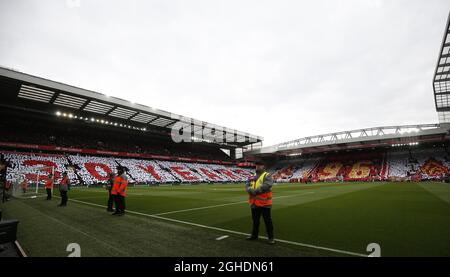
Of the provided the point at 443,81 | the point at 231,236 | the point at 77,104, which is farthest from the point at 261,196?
the point at 77,104

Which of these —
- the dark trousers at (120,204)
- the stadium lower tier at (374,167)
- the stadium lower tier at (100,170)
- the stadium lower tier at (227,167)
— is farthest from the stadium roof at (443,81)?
the stadium lower tier at (100,170)

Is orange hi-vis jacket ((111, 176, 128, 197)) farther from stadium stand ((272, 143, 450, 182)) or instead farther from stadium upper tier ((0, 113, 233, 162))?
stadium stand ((272, 143, 450, 182))

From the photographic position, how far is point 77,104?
3606 cm

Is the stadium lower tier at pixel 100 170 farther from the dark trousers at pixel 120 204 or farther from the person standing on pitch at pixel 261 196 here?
the person standing on pitch at pixel 261 196

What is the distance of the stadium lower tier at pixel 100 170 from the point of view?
101ft

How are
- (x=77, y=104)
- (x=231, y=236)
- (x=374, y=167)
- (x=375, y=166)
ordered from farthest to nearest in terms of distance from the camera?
1. (x=375, y=166)
2. (x=374, y=167)
3. (x=77, y=104)
4. (x=231, y=236)

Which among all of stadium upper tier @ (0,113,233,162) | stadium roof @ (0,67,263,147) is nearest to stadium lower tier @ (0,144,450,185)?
stadium upper tier @ (0,113,233,162)

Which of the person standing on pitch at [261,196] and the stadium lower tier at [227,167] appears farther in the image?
the stadium lower tier at [227,167]

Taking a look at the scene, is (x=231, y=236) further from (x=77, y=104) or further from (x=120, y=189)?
(x=77, y=104)

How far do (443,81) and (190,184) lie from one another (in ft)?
141

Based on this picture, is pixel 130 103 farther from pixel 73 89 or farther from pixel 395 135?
pixel 395 135

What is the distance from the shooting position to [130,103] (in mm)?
36625

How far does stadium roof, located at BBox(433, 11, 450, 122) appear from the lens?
70.0ft

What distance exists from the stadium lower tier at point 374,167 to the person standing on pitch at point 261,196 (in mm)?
49619
